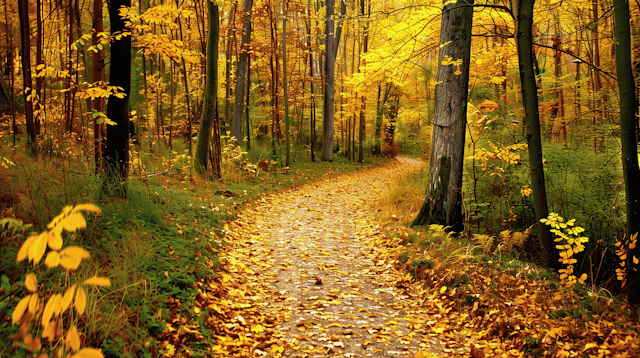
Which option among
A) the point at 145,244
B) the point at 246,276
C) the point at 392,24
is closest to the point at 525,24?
the point at 392,24

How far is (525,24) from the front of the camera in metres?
4.51

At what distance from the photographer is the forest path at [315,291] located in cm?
362

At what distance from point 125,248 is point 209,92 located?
6739mm

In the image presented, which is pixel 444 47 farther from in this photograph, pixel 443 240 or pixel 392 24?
pixel 443 240

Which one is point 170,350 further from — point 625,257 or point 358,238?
point 358,238

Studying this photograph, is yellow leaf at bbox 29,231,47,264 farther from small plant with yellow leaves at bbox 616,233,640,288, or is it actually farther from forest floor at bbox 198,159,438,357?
small plant with yellow leaves at bbox 616,233,640,288

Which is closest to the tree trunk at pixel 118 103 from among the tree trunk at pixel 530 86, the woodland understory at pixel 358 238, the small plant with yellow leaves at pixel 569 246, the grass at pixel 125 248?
the woodland understory at pixel 358 238

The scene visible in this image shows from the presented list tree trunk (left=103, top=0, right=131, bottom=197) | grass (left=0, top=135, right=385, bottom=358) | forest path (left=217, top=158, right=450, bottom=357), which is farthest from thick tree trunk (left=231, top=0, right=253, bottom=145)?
tree trunk (left=103, top=0, right=131, bottom=197)

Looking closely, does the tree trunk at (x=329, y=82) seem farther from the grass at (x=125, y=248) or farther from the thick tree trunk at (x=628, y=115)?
the thick tree trunk at (x=628, y=115)

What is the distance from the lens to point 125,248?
12.7ft

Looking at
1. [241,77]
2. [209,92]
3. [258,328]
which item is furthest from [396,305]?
[241,77]

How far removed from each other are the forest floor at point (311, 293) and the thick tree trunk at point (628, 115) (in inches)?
98.1

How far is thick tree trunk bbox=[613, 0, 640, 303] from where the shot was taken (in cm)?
373

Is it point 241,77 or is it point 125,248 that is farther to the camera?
point 241,77
